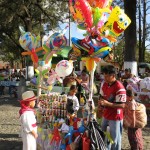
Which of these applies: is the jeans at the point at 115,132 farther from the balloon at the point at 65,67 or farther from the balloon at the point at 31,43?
the balloon at the point at 31,43

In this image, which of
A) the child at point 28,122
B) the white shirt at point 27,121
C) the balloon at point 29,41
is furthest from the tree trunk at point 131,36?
the white shirt at point 27,121

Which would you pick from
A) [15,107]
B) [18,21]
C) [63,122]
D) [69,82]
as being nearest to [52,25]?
[18,21]

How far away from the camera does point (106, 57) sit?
558cm

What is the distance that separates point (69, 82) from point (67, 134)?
2900 mm

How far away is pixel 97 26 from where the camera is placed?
5.51 metres

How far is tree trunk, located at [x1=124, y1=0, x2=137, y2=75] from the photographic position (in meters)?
15.3

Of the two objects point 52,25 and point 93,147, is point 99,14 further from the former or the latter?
point 52,25

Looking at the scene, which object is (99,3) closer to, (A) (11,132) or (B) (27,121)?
(B) (27,121)

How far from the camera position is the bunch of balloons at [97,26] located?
540 centimetres

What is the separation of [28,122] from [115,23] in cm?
227

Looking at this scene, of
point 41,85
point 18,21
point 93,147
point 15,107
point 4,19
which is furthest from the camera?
point 18,21

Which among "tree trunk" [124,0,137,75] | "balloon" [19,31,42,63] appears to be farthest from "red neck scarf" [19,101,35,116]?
"tree trunk" [124,0,137,75]

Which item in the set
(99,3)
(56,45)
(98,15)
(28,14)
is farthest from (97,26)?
(28,14)

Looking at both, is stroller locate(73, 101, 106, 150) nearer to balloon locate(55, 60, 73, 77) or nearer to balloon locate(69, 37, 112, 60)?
balloon locate(69, 37, 112, 60)
